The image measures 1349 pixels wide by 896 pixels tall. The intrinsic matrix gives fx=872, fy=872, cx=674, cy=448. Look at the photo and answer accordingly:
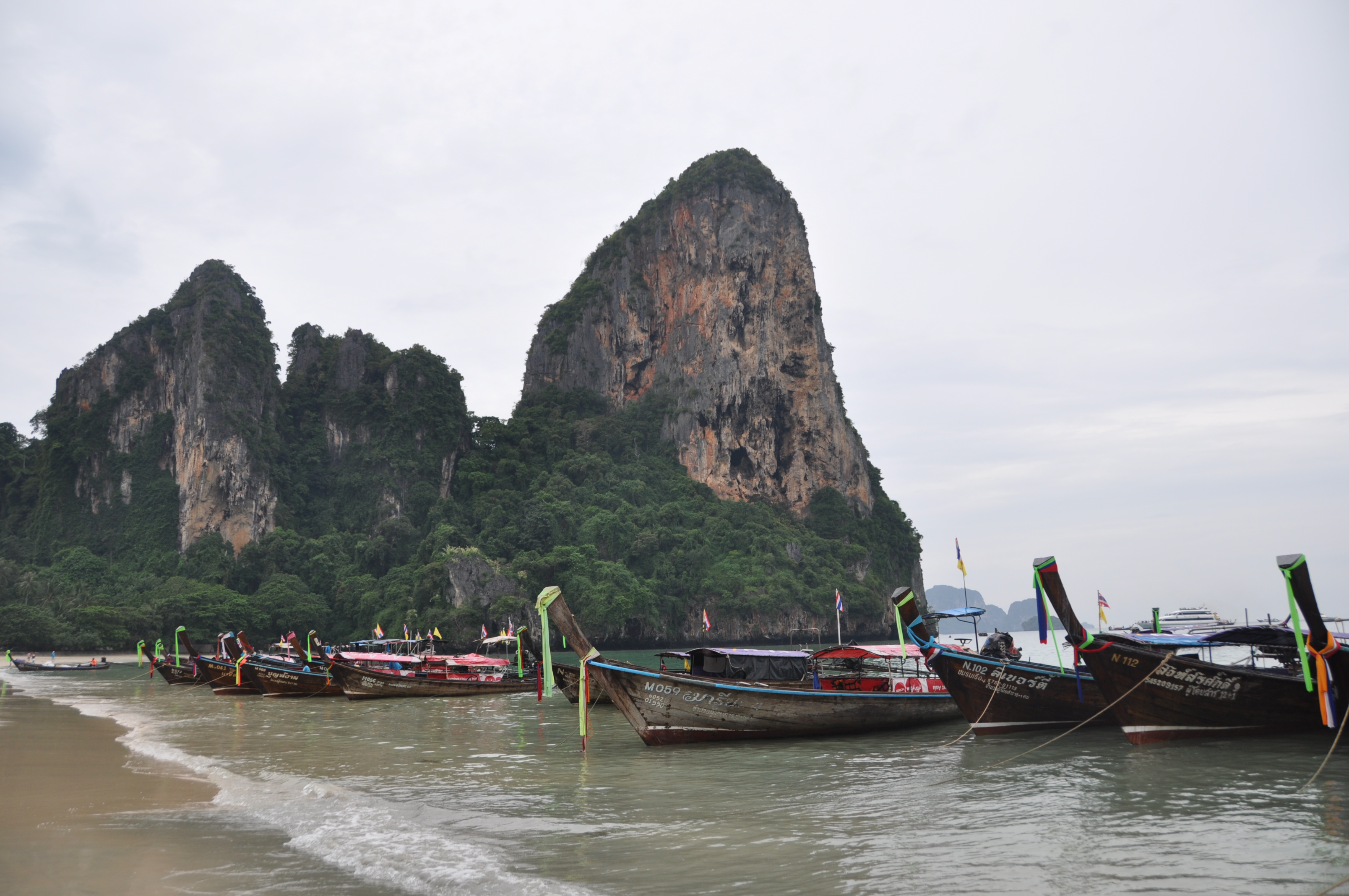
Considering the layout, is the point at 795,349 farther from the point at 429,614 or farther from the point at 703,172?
the point at 429,614

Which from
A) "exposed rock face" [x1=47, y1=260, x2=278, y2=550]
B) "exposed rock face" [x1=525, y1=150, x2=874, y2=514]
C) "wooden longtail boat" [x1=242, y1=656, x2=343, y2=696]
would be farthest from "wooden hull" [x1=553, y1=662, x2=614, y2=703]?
"exposed rock face" [x1=525, y1=150, x2=874, y2=514]

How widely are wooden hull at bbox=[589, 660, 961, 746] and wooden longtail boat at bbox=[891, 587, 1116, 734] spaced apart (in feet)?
5.70

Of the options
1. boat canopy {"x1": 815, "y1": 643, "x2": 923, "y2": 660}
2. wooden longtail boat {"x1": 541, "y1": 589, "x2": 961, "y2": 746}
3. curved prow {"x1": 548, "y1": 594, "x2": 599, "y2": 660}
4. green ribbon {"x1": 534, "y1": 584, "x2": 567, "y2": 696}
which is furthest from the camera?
boat canopy {"x1": 815, "y1": 643, "x2": 923, "y2": 660}

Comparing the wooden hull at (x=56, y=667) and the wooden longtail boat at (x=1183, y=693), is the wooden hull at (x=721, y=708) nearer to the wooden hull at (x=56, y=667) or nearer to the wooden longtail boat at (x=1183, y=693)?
the wooden longtail boat at (x=1183, y=693)

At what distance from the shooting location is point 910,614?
13922 mm

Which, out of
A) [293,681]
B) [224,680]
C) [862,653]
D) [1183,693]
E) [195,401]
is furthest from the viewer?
Answer: [195,401]

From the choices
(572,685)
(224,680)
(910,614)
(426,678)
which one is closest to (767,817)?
(910,614)

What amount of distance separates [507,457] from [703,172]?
Answer: 125 ft

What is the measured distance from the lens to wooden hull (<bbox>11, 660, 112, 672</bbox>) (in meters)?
46.2

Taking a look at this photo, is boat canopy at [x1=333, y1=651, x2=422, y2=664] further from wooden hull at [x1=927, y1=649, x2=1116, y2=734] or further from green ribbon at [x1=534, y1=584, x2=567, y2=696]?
wooden hull at [x1=927, y1=649, x2=1116, y2=734]

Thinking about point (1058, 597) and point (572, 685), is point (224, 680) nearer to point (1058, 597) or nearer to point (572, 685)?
point (572, 685)

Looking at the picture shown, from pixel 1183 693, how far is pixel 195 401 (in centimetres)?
8201

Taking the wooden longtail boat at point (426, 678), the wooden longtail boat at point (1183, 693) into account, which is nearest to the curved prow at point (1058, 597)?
the wooden longtail boat at point (1183, 693)

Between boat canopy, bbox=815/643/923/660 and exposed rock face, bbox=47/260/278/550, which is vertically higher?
exposed rock face, bbox=47/260/278/550
